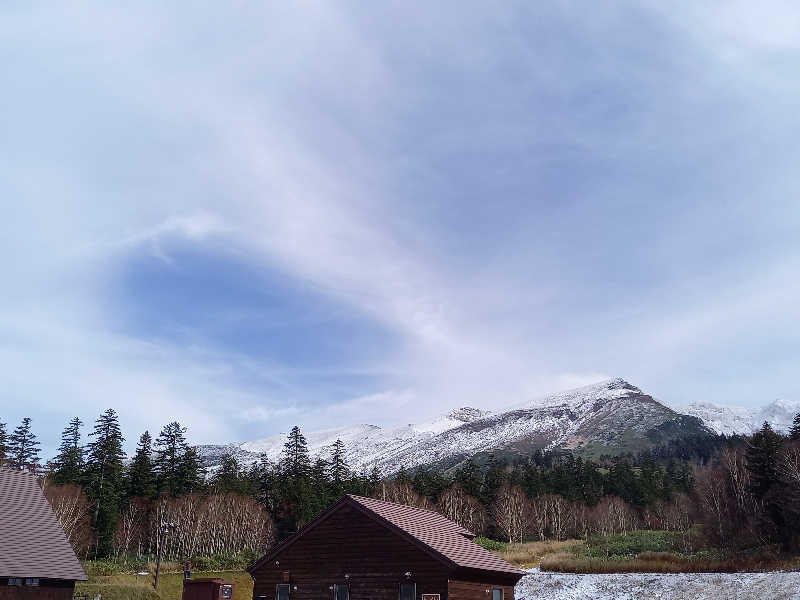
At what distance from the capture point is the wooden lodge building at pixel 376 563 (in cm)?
2992

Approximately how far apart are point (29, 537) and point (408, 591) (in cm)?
2032

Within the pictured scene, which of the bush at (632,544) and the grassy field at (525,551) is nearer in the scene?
the bush at (632,544)

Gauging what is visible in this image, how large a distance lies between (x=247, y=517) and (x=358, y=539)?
5117 centimetres

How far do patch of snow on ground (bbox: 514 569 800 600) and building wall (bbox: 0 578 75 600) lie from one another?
28583 millimetres

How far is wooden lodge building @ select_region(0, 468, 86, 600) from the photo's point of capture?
32469 mm

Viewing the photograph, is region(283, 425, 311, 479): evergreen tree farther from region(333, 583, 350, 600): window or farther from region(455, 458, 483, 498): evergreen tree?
region(333, 583, 350, 600): window

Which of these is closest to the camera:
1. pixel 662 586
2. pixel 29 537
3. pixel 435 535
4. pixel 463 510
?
pixel 435 535

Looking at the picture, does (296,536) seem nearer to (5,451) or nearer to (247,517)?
(247,517)

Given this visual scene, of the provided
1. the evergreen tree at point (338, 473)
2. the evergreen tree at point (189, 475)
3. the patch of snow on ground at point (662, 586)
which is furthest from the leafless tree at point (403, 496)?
the patch of snow on ground at point (662, 586)

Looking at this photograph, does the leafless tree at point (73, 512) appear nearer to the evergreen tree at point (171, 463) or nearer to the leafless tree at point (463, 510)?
the evergreen tree at point (171, 463)

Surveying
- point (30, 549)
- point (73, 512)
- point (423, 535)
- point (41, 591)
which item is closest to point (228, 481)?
point (73, 512)

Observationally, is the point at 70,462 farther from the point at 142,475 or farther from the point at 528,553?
the point at 528,553

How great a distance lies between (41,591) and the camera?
3338 centimetres

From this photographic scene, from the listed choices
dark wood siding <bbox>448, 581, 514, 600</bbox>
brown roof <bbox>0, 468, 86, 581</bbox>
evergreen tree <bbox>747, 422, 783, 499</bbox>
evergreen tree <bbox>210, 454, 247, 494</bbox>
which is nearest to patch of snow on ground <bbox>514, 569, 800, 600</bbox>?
dark wood siding <bbox>448, 581, 514, 600</bbox>
